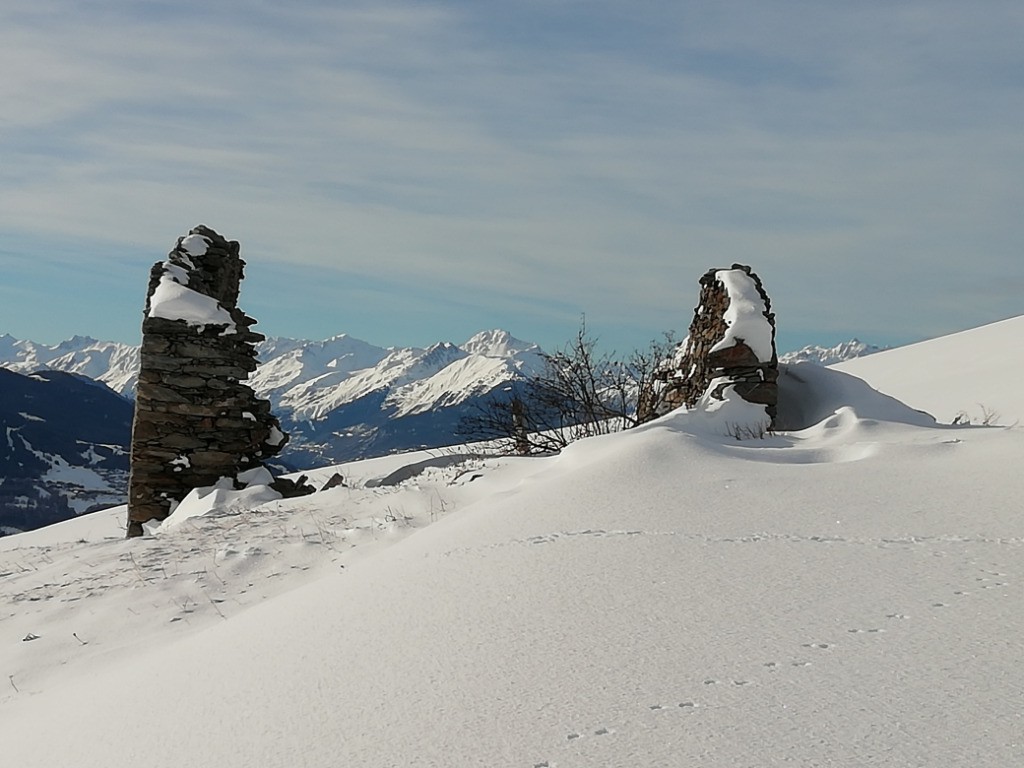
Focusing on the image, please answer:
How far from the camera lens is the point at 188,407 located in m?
11.5

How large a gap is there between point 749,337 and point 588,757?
9226mm

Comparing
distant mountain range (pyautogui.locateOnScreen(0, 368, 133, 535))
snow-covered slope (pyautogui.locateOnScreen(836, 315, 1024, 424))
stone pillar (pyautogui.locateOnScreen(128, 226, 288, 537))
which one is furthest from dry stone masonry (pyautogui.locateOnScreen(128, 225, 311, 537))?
distant mountain range (pyautogui.locateOnScreen(0, 368, 133, 535))

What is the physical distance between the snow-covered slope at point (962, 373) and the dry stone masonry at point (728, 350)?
364 cm

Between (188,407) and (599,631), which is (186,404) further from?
(599,631)

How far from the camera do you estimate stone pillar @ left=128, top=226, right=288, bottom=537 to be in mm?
11375

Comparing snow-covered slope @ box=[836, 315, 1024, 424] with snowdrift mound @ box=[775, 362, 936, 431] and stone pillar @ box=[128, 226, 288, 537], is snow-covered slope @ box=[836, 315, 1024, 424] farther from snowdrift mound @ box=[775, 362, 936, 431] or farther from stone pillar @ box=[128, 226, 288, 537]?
stone pillar @ box=[128, 226, 288, 537]

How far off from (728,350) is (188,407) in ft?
23.7

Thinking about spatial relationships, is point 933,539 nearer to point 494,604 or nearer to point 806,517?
point 806,517

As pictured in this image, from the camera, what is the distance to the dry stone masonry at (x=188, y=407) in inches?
448

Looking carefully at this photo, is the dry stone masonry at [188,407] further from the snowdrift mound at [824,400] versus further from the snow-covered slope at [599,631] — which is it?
the snowdrift mound at [824,400]

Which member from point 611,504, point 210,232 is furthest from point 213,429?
point 611,504

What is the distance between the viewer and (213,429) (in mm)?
11594

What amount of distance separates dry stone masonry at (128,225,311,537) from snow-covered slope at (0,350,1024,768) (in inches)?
188

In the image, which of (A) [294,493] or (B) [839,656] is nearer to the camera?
(B) [839,656]
